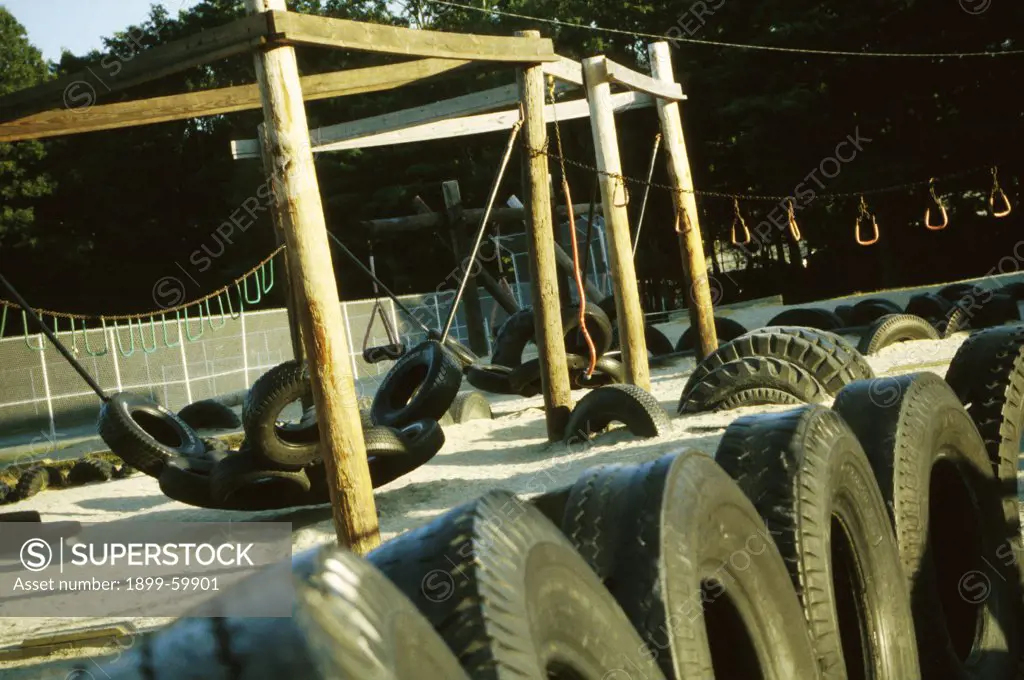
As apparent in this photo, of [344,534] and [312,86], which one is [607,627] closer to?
[344,534]

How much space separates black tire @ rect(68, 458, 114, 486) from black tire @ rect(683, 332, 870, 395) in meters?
7.37

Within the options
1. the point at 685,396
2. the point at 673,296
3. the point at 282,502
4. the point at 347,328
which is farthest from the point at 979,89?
the point at 282,502

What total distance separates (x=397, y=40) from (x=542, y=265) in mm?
3588

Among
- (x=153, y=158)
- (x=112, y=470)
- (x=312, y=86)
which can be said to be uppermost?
(x=153, y=158)

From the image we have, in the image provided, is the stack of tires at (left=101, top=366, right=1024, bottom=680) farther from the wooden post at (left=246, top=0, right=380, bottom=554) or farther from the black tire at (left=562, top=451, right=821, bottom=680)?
the wooden post at (left=246, top=0, right=380, bottom=554)

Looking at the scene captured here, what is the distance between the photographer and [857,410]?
4277 mm

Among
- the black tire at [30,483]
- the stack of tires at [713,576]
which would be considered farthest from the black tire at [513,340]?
the stack of tires at [713,576]

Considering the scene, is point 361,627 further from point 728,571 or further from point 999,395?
point 999,395

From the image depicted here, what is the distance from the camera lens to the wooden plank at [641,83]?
40.1ft

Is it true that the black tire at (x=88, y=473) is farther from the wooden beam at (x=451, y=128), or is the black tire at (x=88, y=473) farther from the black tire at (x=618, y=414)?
the black tire at (x=618, y=414)

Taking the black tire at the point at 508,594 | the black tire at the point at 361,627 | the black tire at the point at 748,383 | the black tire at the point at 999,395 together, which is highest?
the black tire at the point at 361,627

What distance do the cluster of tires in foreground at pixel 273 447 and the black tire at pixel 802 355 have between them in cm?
250

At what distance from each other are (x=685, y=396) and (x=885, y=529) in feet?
22.0

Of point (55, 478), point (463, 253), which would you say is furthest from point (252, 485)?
point (463, 253)
